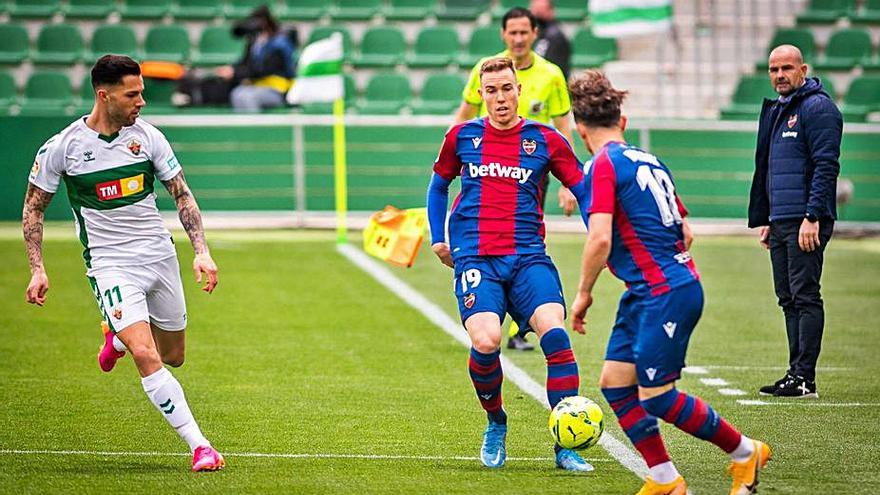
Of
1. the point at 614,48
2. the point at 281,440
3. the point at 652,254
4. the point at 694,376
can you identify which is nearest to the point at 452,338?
the point at 694,376

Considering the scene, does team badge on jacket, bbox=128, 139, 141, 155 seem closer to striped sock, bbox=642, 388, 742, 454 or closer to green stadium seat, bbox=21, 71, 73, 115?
striped sock, bbox=642, 388, 742, 454

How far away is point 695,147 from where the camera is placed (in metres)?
19.2

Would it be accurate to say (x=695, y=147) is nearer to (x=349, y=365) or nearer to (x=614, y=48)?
(x=614, y=48)

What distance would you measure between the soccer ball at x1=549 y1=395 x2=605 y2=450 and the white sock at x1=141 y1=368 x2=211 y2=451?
1673 millimetres

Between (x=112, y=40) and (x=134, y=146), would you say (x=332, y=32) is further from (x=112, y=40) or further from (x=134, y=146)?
(x=134, y=146)

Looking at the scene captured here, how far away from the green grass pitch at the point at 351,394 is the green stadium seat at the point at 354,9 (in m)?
8.29

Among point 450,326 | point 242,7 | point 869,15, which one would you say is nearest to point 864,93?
point 869,15

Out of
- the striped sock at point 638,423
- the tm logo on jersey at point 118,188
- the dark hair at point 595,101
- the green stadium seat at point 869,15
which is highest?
the dark hair at point 595,101

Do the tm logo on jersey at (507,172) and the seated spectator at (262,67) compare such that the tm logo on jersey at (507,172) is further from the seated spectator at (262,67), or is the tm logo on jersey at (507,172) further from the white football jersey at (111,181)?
the seated spectator at (262,67)

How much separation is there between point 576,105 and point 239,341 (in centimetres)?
564

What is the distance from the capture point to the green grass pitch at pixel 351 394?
693 centimetres

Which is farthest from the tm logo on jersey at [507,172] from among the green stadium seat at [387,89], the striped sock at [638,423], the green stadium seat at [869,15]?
→ the green stadium seat at [869,15]

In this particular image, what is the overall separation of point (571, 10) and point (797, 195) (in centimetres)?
1481

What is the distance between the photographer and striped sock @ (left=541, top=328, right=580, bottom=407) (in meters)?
7.01
